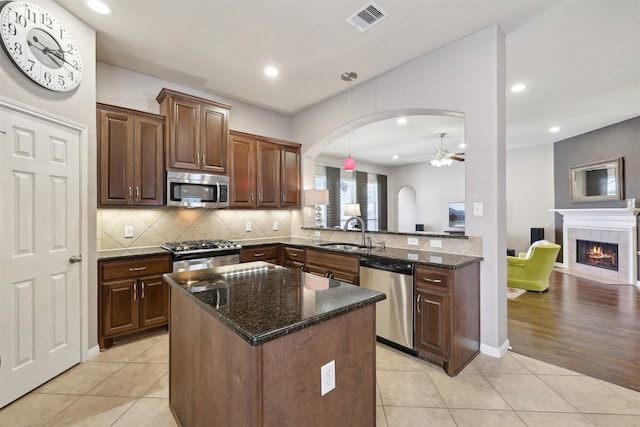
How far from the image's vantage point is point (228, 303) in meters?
1.25

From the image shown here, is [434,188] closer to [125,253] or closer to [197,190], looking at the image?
[197,190]

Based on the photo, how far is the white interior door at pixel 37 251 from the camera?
6.50 ft

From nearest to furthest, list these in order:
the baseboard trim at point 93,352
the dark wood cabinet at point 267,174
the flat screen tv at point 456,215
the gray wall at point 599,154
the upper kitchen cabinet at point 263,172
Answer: the baseboard trim at point 93,352 → the upper kitchen cabinet at point 263,172 → the dark wood cabinet at point 267,174 → the gray wall at point 599,154 → the flat screen tv at point 456,215

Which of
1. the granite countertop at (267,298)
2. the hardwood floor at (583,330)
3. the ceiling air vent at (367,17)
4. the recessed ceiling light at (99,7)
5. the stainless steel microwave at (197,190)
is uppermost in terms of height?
the recessed ceiling light at (99,7)

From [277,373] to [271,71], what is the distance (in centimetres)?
334

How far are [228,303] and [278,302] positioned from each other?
22cm

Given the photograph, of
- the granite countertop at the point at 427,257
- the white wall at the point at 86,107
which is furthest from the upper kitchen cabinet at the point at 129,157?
the granite countertop at the point at 427,257

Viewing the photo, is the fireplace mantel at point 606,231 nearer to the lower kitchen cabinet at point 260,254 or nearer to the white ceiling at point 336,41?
the white ceiling at point 336,41

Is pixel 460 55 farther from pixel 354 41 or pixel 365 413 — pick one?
pixel 365 413

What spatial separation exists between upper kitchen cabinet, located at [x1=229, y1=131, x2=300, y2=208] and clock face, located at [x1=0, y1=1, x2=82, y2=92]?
5.82 feet

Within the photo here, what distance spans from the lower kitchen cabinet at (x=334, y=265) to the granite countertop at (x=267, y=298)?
4.16ft

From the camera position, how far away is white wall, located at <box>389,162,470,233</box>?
850cm

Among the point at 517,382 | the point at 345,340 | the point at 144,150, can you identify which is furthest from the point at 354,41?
the point at 517,382

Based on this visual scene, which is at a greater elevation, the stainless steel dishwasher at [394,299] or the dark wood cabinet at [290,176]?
the dark wood cabinet at [290,176]
